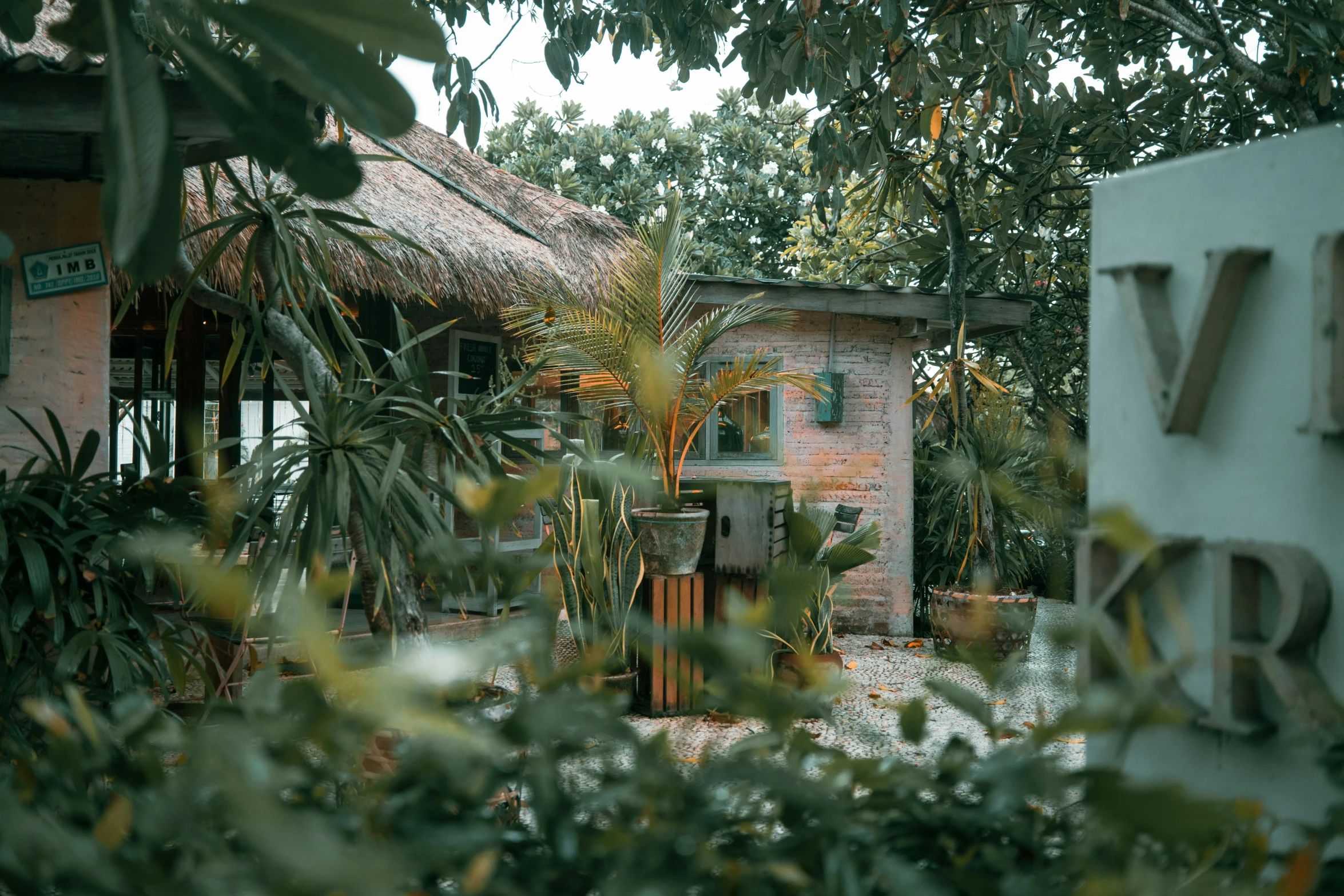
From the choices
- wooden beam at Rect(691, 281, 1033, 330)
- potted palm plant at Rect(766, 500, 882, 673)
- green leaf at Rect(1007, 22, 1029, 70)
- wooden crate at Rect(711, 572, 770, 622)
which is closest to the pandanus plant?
potted palm plant at Rect(766, 500, 882, 673)

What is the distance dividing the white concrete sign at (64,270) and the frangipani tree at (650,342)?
2049mm

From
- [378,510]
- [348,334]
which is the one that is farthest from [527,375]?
[378,510]

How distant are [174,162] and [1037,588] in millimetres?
8253

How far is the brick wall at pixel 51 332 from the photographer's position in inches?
128

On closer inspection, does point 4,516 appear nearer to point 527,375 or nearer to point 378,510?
point 378,510

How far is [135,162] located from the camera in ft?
2.27

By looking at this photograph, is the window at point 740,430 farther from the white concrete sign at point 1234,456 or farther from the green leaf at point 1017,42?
the white concrete sign at point 1234,456

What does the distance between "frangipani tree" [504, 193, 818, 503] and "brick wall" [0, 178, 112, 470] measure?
6.72 feet

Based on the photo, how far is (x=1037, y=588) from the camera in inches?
320

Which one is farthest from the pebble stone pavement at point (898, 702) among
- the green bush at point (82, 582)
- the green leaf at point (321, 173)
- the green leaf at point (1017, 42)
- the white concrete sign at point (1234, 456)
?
the green leaf at point (321, 173)

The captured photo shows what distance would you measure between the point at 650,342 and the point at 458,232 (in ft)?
4.73

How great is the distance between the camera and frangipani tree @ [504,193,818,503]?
5.03m

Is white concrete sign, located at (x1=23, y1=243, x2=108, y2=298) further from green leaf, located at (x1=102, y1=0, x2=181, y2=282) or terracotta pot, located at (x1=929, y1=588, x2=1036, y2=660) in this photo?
terracotta pot, located at (x1=929, y1=588, x2=1036, y2=660)

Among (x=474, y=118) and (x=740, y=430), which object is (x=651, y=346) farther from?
(x=474, y=118)
